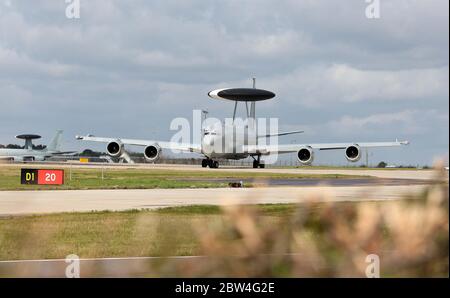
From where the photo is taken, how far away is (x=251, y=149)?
7944cm

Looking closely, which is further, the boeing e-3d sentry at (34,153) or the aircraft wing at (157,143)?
the boeing e-3d sentry at (34,153)

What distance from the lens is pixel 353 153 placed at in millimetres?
72750

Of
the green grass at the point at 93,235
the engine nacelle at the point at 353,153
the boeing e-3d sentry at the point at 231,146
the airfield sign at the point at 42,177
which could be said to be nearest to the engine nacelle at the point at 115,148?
the boeing e-3d sentry at the point at 231,146

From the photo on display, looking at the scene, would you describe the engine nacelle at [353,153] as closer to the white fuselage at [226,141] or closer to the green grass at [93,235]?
the white fuselage at [226,141]

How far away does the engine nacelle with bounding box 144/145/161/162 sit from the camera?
74.5 metres

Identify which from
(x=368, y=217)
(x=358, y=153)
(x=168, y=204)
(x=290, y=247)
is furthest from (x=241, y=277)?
(x=358, y=153)

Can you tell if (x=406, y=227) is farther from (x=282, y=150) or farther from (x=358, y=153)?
(x=282, y=150)

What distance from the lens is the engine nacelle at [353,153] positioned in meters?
71.9

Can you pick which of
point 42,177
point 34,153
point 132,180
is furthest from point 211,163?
point 34,153

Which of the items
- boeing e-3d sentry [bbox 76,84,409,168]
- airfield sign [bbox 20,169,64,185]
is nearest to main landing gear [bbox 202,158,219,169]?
boeing e-3d sentry [bbox 76,84,409,168]

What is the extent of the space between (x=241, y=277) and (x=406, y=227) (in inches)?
26.4

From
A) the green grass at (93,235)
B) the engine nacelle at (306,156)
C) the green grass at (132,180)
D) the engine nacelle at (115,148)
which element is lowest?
the green grass at (93,235)

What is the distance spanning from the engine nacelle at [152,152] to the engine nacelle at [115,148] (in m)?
2.59

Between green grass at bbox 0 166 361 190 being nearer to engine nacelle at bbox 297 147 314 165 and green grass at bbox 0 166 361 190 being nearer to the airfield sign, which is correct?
the airfield sign
